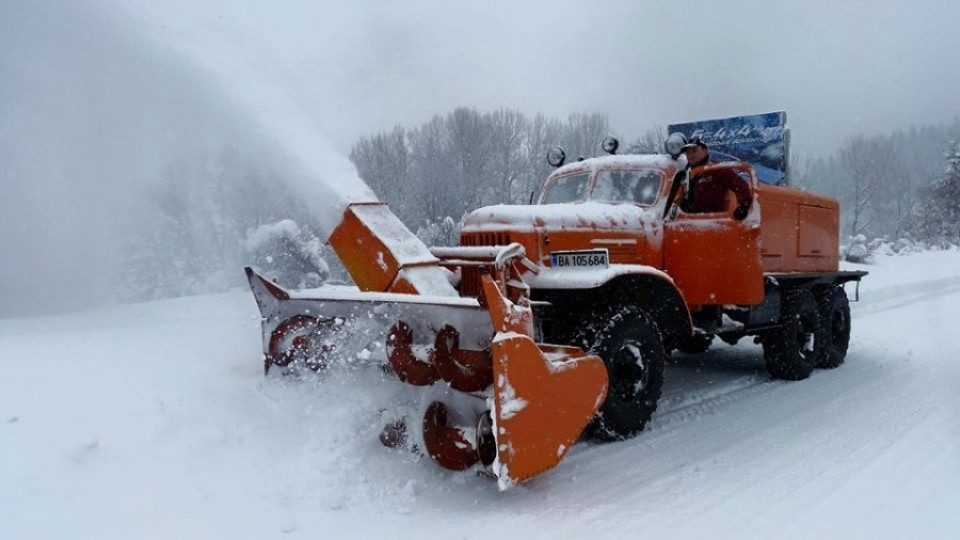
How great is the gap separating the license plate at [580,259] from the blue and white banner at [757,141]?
373 centimetres

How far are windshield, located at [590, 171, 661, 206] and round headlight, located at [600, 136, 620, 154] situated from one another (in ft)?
2.24

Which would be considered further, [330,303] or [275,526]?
[330,303]

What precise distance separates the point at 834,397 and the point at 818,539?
403 cm

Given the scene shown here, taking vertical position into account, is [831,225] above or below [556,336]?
above

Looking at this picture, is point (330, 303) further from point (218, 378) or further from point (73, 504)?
point (73, 504)

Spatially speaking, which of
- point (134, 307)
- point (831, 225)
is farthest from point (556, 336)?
point (134, 307)

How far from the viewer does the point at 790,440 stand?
18.4 ft

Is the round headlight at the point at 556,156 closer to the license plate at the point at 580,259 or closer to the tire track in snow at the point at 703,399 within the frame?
the license plate at the point at 580,259

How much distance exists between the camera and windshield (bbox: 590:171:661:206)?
687 centimetres

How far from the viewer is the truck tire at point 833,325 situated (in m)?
8.94

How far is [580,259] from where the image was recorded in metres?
5.71

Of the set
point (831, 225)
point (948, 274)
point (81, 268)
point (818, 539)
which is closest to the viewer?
point (818, 539)

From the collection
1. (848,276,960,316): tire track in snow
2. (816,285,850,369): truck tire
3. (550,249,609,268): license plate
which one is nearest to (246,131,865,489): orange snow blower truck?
(550,249,609,268): license plate

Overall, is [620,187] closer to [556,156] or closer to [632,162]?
[632,162]
